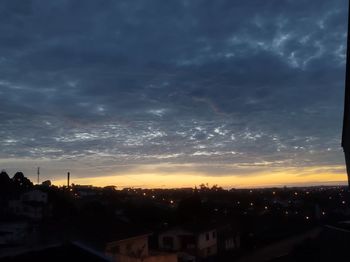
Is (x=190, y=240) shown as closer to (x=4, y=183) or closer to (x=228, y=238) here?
(x=228, y=238)

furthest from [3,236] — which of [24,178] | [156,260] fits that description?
[24,178]

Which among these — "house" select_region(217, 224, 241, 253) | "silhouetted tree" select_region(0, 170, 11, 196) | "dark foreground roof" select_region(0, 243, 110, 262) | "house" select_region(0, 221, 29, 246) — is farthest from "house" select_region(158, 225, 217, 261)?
"silhouetted tree" select_region(0, 170, 11, 196)

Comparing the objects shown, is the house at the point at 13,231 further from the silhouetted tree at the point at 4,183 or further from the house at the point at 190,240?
the silhouetted tree at the point at 4,183

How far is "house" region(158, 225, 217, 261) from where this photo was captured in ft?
131

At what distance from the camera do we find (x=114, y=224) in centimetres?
3189

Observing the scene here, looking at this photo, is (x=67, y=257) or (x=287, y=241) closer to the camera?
(x=67, y=257)

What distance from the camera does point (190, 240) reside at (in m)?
40.1

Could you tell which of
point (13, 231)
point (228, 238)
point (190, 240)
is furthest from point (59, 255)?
point (228, 238)

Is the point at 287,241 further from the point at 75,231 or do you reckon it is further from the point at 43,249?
the point at 43,249

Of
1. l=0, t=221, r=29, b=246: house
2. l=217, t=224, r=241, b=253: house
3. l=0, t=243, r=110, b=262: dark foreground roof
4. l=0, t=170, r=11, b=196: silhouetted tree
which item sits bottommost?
l=217, t=224, r=241, b=253: house

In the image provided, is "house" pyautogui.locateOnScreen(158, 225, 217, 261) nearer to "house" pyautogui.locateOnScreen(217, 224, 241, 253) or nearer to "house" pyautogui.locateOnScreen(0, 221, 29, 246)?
"house" pyautogui.locateOnScreen(217, 224, 241, 253)

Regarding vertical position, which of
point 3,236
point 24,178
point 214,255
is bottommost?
point 214,255

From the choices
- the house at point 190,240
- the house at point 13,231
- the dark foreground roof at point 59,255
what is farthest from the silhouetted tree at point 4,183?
the dark foreground roof at point 59,255

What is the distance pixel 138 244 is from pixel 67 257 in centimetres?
1543
